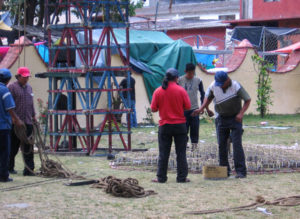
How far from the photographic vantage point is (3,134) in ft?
29.8

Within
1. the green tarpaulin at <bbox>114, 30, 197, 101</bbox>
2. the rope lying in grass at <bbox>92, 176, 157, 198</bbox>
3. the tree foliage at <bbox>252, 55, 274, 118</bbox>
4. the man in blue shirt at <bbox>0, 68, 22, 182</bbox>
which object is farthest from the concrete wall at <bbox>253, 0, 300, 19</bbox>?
the rope lying in grass at <bbox>92, 176, 157, 198</bbox>

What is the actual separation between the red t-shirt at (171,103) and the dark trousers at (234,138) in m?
0.81

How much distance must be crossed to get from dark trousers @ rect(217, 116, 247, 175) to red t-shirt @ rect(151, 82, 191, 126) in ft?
2.65

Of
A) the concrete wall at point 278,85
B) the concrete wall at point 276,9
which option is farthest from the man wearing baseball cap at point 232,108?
the concrete wall at point 276,9

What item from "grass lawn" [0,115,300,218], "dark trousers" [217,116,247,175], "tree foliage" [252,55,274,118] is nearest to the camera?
"grass lawn" [0,115,300,218]

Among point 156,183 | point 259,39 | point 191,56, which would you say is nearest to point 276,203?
point 156,183

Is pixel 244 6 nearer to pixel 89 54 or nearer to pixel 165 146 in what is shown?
pixel 89 54

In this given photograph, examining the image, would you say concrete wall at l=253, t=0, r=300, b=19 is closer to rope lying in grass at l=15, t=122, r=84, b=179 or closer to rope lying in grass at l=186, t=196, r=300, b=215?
rope lying in grass at l=15, t=122, r=84, b=179

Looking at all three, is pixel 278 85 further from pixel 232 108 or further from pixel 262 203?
pixel 262 203

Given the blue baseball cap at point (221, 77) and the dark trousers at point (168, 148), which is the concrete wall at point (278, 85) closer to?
the blue baseball cap at point (221, 77)

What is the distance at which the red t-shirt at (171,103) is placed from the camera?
883 centimetres

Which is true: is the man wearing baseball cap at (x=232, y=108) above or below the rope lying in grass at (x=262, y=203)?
above

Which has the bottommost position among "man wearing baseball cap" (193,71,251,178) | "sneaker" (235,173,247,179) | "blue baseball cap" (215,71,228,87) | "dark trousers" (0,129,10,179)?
"sneaker" (235,173,247,179)

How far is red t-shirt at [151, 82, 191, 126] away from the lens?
883 cm
